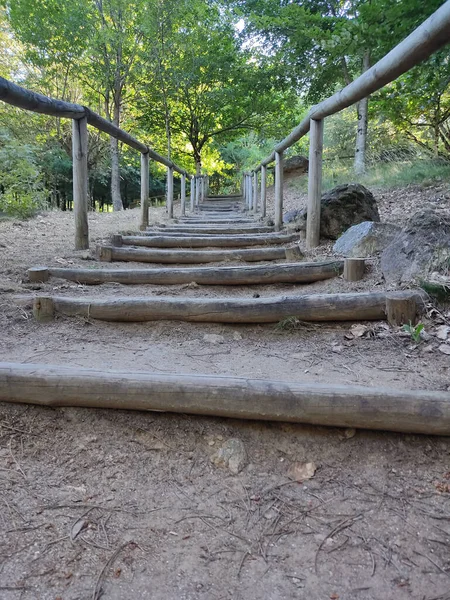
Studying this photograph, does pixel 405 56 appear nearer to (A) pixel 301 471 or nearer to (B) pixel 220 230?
(A) pixel 301 471

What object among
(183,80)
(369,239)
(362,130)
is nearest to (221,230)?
(369,239)

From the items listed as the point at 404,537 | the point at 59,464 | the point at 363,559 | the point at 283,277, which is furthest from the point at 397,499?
the point at 283,277

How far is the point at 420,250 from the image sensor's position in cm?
239

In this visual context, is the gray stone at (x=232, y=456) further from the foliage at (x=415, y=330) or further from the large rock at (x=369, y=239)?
the large rock at (x=369, y=239)

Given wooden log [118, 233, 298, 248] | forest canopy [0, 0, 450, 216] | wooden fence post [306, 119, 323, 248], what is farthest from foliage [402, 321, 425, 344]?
forest canopy [0, 0, 450, 216]

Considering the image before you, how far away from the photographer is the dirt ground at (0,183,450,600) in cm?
101

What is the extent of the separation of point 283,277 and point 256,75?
37.4 feet

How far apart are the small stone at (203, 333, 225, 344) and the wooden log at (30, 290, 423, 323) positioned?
0.40ft

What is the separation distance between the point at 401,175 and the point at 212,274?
490 centimetres

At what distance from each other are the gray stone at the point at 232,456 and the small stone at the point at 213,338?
795mm

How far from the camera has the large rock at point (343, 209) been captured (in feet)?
12.8

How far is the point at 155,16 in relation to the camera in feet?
38.1

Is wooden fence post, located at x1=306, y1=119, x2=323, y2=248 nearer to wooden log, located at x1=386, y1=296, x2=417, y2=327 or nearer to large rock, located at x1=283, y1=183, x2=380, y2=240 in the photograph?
large rock, located at x1=283, y1=183, x2=380, y2=240

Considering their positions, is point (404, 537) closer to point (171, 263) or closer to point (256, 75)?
point (171, 263)
